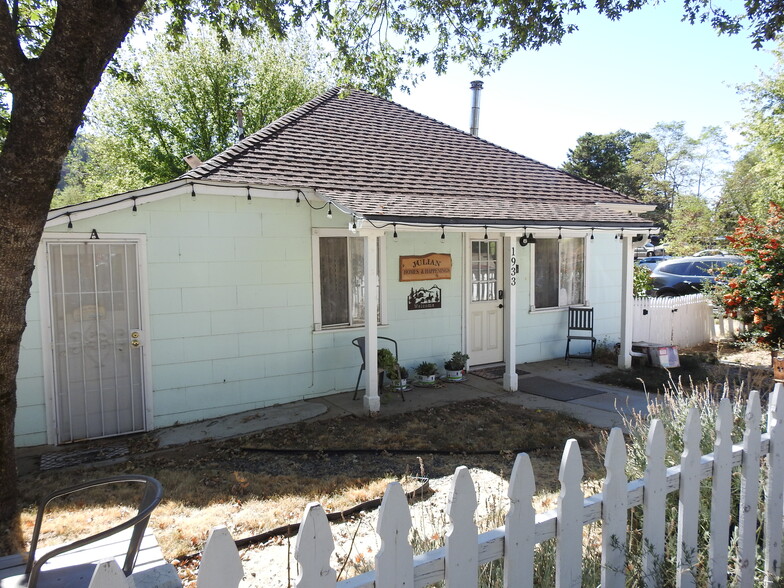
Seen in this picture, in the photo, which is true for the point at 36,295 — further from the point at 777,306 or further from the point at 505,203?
the point at 777,306

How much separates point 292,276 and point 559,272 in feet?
18.6

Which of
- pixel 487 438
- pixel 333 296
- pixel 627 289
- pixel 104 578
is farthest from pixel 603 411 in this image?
pixel 104 578

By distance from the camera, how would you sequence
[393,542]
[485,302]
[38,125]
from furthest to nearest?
[485,302] → [38,125] → [393,542]

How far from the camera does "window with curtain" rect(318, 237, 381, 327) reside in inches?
323

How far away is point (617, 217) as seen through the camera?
9633mm

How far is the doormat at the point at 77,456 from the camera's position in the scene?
576 centimetres

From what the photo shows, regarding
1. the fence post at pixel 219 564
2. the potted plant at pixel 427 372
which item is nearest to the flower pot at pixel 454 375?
the potted plant at pixel 427 372

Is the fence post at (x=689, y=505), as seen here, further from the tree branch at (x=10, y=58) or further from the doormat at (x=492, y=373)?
the doormat at (x=492, y=373)

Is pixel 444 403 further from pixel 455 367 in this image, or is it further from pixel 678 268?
pixel 678 268

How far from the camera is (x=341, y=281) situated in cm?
839

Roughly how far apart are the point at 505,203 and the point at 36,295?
697 cm

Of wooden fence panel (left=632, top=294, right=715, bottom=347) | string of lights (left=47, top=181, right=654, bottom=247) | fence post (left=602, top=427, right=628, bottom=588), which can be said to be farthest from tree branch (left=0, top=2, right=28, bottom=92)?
wooden fence panel (left=632, top=294, right=715, bottom=347)

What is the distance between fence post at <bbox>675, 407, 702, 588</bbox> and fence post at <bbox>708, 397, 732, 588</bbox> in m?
0.16

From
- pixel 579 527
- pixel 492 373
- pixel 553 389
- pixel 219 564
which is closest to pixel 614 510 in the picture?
pixel 579 527
